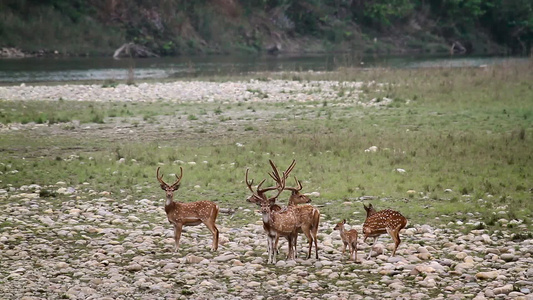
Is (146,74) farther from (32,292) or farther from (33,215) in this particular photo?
(32,292)

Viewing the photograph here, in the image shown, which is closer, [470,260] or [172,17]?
[470,260]

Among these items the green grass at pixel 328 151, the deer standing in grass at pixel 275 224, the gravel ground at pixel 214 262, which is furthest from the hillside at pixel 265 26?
the deer standing in grass at pixel 275 224

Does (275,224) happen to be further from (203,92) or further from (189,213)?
(203,92)

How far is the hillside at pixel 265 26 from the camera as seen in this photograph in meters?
66.4

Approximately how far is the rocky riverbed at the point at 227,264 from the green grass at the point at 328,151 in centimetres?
121

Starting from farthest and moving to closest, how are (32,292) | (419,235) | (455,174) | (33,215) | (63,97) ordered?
(63,97) < (455,174) < (33,215) < (419,235) < (32,292)

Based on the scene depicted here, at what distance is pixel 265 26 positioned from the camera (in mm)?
80625

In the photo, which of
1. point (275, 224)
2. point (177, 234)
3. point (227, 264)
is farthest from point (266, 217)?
point (177, 234)

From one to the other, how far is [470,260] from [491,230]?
1718mm

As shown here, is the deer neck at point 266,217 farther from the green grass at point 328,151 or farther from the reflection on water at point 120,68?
the reflection on water at point 120,68

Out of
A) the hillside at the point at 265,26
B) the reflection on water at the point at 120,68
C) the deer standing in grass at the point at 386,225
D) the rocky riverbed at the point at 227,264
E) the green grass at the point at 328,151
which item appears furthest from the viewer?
the hillside at the point at 265,26

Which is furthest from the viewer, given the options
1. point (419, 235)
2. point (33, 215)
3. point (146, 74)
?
point (146, 74)

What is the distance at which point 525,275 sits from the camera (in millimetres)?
10102

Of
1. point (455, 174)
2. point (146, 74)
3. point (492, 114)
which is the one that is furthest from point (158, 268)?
point (146, 74)
